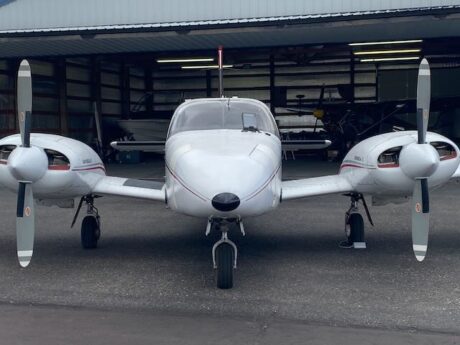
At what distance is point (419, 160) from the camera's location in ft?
22.5

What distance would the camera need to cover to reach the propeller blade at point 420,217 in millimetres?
6875

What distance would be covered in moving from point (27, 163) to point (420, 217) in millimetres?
4575

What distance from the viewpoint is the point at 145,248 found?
868 centimetres

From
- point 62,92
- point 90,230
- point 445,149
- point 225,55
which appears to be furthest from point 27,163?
point 225,55

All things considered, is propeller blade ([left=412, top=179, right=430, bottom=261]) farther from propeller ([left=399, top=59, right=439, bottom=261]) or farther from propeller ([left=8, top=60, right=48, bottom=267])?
propeller ([left=8, top=60, right=48, bottom=267])

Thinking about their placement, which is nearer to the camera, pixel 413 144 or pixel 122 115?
pixel 413 144

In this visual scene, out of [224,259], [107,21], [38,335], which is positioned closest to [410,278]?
[224,259]

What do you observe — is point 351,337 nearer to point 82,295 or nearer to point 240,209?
point 240,209

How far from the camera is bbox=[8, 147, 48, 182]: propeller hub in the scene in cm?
688

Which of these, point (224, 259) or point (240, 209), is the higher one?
point (240, 209)

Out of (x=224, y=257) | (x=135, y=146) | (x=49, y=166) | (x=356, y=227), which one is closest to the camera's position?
(x=224, y=257)

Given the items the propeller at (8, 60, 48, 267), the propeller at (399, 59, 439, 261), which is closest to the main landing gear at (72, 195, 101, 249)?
the propeller at (8, 60, 48, 267)

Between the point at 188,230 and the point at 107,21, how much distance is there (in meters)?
13.7

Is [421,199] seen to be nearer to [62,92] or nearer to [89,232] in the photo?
[89,232]
